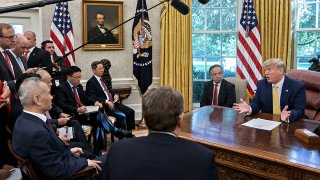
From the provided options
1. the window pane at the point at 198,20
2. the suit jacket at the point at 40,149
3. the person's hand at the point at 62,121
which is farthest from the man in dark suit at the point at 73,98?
the window pane at the point at 198,20

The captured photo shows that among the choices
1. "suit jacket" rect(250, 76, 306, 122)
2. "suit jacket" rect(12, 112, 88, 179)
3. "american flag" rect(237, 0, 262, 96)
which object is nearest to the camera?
"suit jacket" rect(12, 112, 88, 179)

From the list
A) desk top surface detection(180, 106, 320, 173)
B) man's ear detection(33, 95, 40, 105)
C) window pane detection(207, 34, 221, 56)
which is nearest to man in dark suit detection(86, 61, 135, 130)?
desk top surface detection(180, 106, 320, 173)

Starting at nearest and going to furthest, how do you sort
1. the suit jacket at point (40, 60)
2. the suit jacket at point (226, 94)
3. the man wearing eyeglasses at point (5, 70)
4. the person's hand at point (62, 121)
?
the man wearing eyeglasses at point (5, 70) → the person's hand at point (62, 121) → the suit jacket at point (40, 60) → the suit jacket at point (226, 94)

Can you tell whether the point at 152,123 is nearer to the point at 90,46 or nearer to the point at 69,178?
the point at 69,178

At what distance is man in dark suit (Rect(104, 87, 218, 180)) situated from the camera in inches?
58.7

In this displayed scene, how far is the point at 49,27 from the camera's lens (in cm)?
639

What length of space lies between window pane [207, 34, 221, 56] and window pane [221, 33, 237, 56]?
0.33 ft

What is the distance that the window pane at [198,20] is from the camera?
7215 mm

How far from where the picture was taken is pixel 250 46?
21.1 feet

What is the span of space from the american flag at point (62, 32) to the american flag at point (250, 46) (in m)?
3.05

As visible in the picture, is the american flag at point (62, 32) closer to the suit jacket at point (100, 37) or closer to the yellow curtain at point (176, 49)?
the suit jacket at point (100, 37)

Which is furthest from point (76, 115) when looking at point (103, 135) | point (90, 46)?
point (90, 46)

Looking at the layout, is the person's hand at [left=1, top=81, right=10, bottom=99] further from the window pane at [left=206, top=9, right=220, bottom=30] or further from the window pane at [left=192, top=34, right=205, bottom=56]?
the window pane at [left=206, top=9, right=220, bottom=30]

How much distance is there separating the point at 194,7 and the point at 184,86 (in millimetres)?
1617
